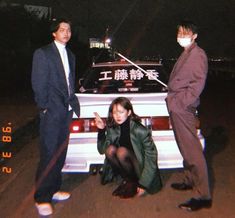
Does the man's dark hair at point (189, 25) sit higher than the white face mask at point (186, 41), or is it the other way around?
the man's dark hair at point (189, 25)

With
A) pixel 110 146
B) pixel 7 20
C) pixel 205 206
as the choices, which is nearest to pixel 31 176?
pixel 110 146

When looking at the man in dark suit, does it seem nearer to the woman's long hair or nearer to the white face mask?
the woman's long hair

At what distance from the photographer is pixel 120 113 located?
16.0 ft

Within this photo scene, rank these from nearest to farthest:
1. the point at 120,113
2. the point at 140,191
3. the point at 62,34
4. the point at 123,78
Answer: the point at 62,34 → the point at 120,113 → the point at 140,191 → the point at 123,78

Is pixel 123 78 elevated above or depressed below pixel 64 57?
below

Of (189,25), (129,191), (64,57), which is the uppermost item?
(189,25)

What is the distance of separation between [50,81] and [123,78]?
6.88 feet

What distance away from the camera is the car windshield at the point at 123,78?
6180mm

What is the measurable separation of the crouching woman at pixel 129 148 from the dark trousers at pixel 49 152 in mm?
506

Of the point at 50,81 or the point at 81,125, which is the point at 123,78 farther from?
the point at 50,81

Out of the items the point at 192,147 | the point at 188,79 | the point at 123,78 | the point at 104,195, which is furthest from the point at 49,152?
the point at 123,78

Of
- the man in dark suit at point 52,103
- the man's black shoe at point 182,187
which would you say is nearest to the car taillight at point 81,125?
the man in dark suit at point 52,103

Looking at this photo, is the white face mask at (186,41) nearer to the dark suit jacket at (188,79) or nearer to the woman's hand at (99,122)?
the dark suit jacket at (188,79)

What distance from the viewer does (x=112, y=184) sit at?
5.61 m
